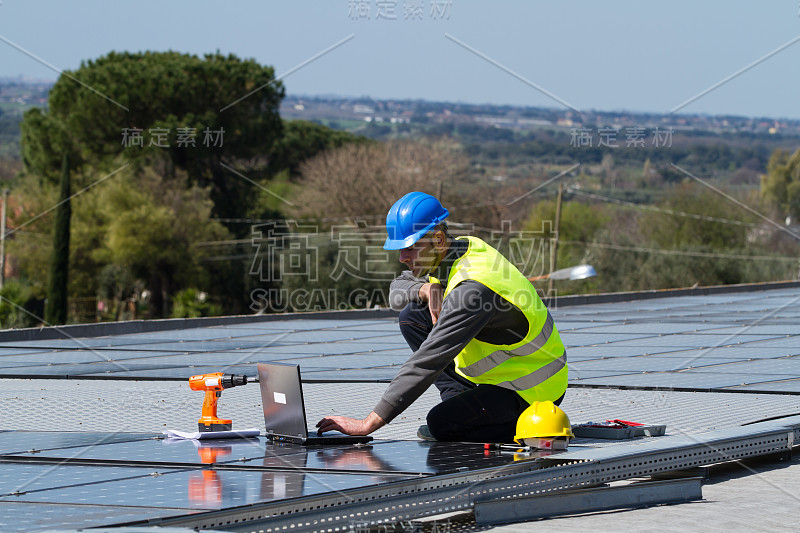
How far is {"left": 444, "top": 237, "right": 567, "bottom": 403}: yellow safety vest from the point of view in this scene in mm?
4777

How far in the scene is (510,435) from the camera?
16.3 feet

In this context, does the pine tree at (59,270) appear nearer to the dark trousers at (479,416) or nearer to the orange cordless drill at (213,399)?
the orange cordless drill at (213,399)

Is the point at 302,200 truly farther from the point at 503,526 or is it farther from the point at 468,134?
the point at 503,526

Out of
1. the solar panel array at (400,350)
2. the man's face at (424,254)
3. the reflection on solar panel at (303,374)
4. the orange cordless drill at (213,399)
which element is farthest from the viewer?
the solar panel array at (400,350)

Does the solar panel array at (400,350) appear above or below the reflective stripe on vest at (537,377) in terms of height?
below

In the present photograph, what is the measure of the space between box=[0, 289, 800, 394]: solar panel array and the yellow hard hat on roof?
10.7ft

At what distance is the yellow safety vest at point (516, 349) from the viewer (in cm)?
478

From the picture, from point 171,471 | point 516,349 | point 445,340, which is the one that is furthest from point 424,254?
point 171,471

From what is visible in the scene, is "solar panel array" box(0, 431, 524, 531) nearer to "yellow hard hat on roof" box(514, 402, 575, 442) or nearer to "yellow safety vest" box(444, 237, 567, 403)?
"yellow hard hat on roof" box(514, 402, 575, 442)

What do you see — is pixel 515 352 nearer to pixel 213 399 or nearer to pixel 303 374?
pixel 213 399

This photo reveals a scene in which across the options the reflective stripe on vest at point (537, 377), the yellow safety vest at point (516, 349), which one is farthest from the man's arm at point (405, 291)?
the reflective stripe on vest at point (537, 377)

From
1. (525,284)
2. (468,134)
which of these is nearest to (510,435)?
(525,284)

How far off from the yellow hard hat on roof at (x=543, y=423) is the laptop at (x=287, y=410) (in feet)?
2.45

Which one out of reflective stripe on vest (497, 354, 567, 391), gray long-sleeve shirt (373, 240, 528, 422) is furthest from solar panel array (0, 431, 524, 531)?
reflective stripe on vest (497, 354, 567, 391)
